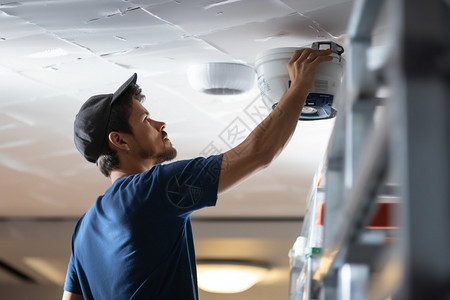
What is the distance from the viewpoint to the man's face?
204 cm

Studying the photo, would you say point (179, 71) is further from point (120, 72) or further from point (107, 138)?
point (107, 138)

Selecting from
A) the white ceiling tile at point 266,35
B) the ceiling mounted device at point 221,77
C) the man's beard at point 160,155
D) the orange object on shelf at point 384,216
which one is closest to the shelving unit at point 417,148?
the orange object on shelf at point 384,216

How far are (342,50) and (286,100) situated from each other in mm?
520

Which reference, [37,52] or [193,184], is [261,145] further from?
[37,52]

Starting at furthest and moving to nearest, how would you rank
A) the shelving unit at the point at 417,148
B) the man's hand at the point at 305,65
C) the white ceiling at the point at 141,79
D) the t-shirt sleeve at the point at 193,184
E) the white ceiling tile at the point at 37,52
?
the white ceiling tile at the point at 37,52 → the white ceiling at the point at 141,79 → the man's hand at the point at 305,65 → the t-shirt sleeve at the point at 193,184 → the shelving unit at the point at 417,148

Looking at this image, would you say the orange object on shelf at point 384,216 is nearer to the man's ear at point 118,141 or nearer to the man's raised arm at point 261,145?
the man's raised arm at point 261,145

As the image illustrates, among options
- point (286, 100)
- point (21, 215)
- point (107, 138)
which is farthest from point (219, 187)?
point (21, 215)

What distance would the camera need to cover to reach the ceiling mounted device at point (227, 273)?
5.90 meters

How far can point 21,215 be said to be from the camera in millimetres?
5199

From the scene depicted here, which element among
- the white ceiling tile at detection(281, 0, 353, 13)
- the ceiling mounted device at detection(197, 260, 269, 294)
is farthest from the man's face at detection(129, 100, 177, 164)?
the ceiling mounted device at detection(197, 260, 269, 294)

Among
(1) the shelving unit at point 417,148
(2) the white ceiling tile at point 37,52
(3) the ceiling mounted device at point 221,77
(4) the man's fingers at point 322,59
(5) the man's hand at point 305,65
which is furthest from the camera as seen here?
(3) the ceiling mounted device at point 221,77

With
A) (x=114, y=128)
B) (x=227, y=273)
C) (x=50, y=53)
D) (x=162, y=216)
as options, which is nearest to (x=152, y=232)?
(x=162, y=216)

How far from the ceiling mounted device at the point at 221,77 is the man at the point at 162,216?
59 centimetres

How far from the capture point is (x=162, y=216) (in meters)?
1.67
